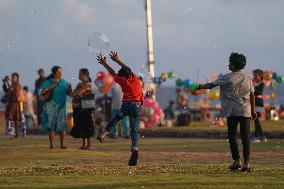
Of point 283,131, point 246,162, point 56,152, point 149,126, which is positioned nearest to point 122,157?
point 56,152

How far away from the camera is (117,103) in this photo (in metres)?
26.2

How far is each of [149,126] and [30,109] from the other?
552cm

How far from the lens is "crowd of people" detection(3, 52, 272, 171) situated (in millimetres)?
13875

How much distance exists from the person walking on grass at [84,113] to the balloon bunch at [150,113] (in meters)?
11.7

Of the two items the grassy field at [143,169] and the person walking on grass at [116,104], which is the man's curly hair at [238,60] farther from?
the person walking on grass at [116,104]

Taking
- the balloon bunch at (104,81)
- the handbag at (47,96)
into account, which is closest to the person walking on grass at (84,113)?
the handbag at (47,96)

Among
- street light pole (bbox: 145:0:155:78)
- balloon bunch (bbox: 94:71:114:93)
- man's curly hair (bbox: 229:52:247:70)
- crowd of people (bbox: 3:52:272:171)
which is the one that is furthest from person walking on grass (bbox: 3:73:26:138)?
man's curly hair (bbox: 229:52:247:70)

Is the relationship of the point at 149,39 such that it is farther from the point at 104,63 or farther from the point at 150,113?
the point at 104,63

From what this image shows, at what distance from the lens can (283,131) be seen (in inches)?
1022

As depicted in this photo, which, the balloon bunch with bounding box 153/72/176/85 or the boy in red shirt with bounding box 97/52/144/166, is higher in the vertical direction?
the balloon bunch with bounding box 153/72/176/85

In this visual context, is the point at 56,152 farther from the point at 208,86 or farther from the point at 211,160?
the point at 208,86

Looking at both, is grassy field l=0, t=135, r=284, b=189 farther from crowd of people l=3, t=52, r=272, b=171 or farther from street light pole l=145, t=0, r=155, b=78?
street light pole l=145, t=0, r=155, b=78

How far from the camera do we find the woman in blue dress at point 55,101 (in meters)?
20.4

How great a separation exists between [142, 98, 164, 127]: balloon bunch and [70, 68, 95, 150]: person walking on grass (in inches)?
461
